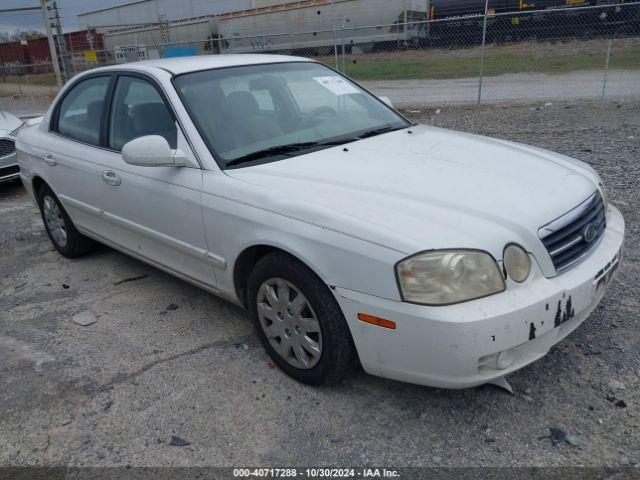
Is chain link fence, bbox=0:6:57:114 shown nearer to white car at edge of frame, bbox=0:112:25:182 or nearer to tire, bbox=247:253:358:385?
white car at edge of frame, bbox=0:112:25:182

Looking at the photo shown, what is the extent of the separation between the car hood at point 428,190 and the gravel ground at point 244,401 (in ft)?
2.75

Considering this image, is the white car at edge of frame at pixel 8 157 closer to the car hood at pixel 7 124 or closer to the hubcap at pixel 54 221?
the car hood at pixel 7 124

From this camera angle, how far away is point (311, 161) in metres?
3.15

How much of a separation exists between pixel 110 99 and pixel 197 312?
1.65 meters

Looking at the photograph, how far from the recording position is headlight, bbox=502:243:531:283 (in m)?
2.42

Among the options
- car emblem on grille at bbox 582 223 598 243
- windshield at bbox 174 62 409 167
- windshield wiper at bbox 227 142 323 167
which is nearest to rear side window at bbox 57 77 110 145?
windshield at bbox 174 62 409 167

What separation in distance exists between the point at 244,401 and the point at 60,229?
9.72 ft

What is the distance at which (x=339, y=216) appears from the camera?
2.56m

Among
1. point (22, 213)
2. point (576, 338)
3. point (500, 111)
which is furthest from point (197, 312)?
point (500, 111)

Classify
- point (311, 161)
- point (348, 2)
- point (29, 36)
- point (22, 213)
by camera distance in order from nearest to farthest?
1. point (311, 161)
2. point (22, 213)
3. point (29, 36)
4. point (348, 2)

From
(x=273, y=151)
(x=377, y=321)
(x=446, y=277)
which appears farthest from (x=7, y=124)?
(x=446, y=277)

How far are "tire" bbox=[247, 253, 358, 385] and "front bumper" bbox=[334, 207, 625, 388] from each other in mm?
110

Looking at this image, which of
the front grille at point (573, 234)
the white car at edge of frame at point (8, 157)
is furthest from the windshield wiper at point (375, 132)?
the white car at edge of frame at point (8, 157)

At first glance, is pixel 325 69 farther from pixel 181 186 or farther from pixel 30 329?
pixel 30 329
